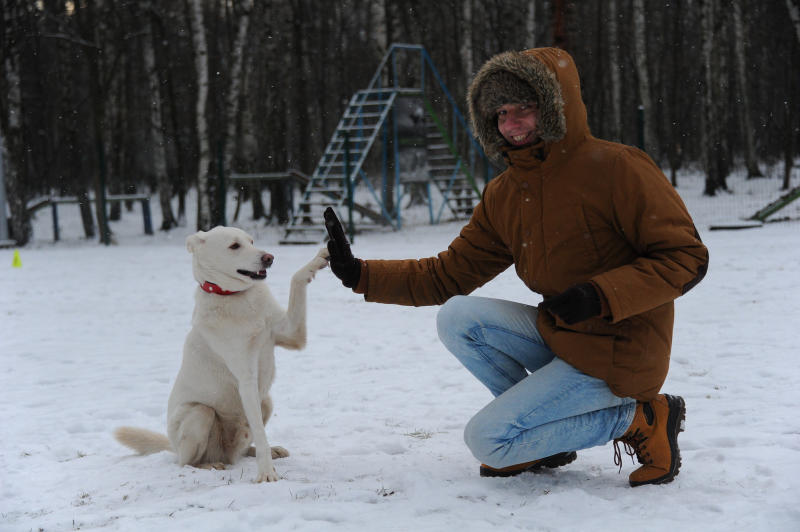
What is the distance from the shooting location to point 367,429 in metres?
3.84

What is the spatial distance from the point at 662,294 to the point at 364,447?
1.68 meters

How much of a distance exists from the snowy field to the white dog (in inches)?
5.1

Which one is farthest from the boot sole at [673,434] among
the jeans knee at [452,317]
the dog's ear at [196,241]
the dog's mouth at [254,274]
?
the dog's ear at [196,241]

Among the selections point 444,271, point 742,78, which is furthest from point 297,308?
point 742,78

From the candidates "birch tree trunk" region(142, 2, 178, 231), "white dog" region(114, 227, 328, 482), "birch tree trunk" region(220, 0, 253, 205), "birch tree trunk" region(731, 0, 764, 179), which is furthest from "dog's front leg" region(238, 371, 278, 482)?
"birch tree trunk" region(731, 0, 764, 179)

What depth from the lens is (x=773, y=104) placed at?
1180 inches

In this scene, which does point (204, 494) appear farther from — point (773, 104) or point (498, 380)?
point (773, 104)

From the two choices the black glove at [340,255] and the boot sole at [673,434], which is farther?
the black glove at [340,255]

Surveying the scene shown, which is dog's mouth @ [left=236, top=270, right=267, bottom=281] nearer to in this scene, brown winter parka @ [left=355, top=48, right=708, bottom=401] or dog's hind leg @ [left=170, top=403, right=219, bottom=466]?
dog's hind leg @ [left=170, top=403, right=219, bottom=466]

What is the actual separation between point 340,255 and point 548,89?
107 cm

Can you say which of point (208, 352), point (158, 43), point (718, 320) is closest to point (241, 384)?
point (208, 352)

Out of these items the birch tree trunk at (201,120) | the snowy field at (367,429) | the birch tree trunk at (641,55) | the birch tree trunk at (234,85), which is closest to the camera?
the snowy field at (367,429)

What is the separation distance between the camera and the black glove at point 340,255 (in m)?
3.04

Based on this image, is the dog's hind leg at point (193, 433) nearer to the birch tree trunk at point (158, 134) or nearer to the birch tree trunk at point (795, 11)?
the birch tree trunk at point (795, 11)
